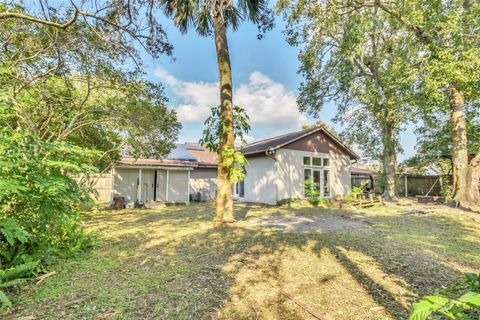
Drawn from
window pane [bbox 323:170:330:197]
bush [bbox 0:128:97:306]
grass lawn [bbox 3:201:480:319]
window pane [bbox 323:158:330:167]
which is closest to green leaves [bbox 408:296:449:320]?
grass lawn [bbox 3:201:480:319]

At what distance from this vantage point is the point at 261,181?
15.4m

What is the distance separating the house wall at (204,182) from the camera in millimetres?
18844

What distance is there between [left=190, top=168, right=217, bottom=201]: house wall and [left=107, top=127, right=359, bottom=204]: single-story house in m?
0.75

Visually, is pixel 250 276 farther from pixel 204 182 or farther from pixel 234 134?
pixel 204 182

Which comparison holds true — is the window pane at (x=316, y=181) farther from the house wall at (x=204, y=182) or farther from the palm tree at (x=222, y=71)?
the palm tree at (x=222, y=71)

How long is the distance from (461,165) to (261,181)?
960 cm

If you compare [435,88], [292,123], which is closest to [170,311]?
[435,88]

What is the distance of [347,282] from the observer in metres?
3.73

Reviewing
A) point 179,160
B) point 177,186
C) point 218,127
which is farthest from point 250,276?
point 179,160

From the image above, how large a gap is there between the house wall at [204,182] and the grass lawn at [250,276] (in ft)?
39.8

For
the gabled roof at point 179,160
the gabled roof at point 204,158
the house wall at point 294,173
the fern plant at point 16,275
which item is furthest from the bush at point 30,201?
the gabled roof at point 204,158

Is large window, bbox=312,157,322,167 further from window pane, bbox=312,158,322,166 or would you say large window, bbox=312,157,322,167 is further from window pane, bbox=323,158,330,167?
window pane, bbox=323,158,330,167

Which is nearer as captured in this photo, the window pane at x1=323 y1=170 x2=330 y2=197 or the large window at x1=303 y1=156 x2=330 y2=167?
the large window at x1=303 y1=156 x2=330 y2=167

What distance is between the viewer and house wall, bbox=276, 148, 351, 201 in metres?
14.5
